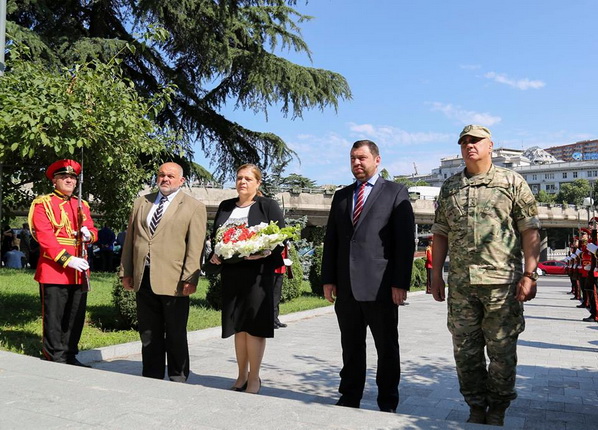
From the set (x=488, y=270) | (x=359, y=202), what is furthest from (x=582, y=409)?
(x=359, y=202)

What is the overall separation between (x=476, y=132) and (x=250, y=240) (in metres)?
1.86

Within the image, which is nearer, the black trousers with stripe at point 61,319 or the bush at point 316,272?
the black trousers with stripe at point 61,319

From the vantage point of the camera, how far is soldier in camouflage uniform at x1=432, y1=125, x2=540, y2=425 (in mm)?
3793

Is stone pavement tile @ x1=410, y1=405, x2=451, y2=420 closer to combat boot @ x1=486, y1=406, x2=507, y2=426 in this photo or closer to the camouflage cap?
combat boot @ x1=486, y1=406, x2=507, y2=426

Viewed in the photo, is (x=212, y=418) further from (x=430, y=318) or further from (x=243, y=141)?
(x=243, y=141)

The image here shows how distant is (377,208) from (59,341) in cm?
334

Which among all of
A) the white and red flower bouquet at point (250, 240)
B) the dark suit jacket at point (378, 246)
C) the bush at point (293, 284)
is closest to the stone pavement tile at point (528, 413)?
the dark suit jacket at point (378, 246)

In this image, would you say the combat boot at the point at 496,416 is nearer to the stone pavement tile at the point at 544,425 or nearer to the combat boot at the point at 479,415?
the combat boot at the point at 479,415

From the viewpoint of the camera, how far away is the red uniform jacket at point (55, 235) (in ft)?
18.1

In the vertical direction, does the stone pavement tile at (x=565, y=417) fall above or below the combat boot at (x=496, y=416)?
below

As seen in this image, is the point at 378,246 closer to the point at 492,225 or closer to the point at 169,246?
the point at 492,225

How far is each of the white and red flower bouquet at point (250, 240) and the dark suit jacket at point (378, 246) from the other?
49cm

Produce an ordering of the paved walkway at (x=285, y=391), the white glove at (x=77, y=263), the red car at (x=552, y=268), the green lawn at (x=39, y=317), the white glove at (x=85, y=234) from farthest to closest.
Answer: the red car at (x=552, y=268), the green lawn at (x=39, y=317), the white glove at (x=85, y=234), the white glove at (x=77, y=263), the paved walkway at (x=285, y=391)

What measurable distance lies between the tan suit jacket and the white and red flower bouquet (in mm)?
442
